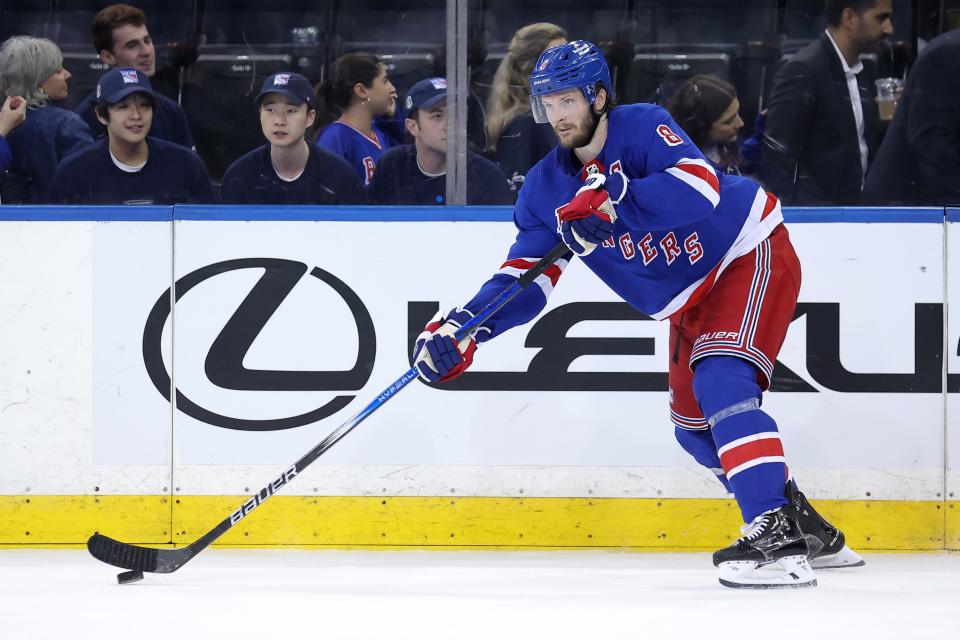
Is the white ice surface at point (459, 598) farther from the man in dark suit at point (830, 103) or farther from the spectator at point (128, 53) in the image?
the spectator at point (128, 53)

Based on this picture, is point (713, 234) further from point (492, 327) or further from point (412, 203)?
point (412, 203)

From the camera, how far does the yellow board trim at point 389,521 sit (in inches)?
138

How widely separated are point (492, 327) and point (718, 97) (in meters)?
1.12

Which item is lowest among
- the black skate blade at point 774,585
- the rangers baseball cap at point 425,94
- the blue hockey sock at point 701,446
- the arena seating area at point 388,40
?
the black skate blade at point 774,585

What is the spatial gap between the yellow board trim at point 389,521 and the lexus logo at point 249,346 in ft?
0.78

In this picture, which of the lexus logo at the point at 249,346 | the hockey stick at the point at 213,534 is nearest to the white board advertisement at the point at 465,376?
the lexus logo at the point at 249,346

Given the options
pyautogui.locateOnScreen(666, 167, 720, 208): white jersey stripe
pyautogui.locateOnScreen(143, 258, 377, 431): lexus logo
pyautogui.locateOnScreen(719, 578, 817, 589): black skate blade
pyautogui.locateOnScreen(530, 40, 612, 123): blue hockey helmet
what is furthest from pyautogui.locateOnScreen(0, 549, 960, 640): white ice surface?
pyautogui.locateOnScreen(530, 40, 612, 123): blue hockey helmet

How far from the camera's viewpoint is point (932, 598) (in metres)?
2.79

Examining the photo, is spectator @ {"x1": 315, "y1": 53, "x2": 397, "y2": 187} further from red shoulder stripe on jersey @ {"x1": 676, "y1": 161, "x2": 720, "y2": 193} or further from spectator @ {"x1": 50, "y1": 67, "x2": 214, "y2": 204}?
red shoulder stripe on jersey @ {"x1": 676, "y1": 161, "x2": 720, "y2": 193}

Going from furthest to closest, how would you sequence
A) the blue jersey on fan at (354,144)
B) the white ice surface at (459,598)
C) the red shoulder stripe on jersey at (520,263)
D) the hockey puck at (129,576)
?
the blue jersey on fan at (354,144) < the red shoulder stripe on jersey at (520,263) < the hockey puck at (129,576) < the white ice surface at (459,598)

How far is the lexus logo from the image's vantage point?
11.5 ft

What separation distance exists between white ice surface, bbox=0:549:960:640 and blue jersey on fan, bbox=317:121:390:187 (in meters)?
1.11

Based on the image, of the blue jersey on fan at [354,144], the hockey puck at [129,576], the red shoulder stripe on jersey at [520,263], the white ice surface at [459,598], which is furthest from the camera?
the blue jersey on fan at [354,144]

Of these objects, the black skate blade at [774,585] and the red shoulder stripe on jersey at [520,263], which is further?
the red shoulder stripe on jersey at [520,263]
